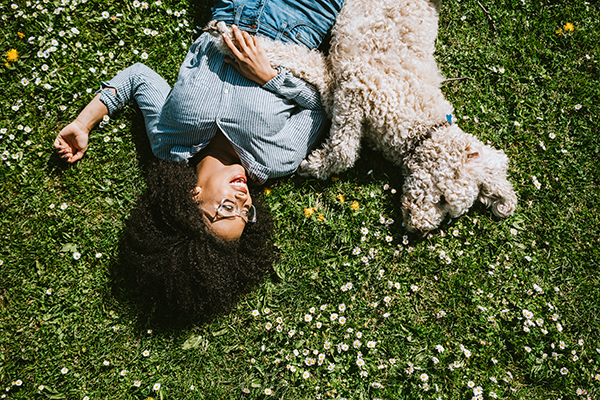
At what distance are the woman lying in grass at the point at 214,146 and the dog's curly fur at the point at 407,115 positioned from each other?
34 cm

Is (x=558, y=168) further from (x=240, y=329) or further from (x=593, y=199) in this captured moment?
(x=240, y=329)

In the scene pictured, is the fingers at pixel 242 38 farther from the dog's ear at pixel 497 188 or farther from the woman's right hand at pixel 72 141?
the dog's ear at pixel 497 188

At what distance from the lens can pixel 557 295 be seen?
12.1 feet

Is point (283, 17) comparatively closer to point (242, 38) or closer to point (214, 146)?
point (242, 38)

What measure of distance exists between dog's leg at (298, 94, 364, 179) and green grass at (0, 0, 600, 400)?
24 centimetres

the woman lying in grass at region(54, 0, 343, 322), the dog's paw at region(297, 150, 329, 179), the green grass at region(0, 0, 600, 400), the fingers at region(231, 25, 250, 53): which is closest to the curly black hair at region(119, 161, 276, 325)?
the woman lying in grass at region(54, 0, 343, 322)

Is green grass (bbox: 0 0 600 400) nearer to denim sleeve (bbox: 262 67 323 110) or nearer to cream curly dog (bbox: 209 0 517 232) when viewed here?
cream curly dog (bbox: 209 0 517 232)

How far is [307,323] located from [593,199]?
121 inches

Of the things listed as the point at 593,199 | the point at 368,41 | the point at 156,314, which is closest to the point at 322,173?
the point at 368,41

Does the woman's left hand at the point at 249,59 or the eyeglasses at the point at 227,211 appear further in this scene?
the woman's left hand at the point at 249,59

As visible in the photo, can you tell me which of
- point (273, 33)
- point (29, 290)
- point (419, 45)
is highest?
point (419, 45)

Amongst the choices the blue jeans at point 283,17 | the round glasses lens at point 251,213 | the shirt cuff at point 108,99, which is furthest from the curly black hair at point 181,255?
the blue jeans at point 283,17

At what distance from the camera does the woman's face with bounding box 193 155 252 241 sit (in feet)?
10.1

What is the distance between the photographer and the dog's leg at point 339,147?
3.38m
